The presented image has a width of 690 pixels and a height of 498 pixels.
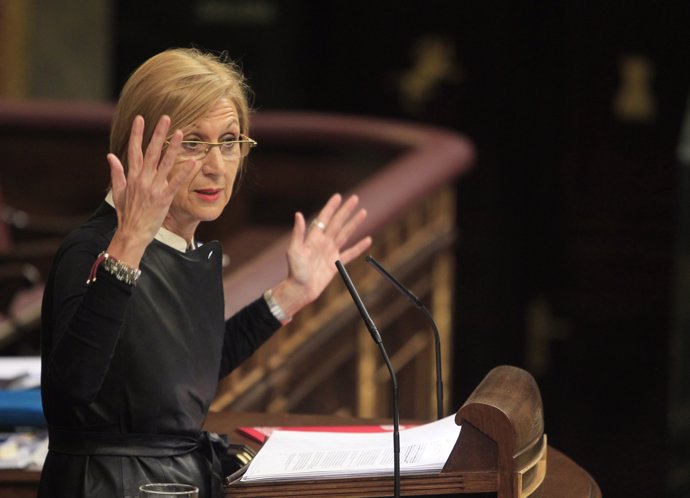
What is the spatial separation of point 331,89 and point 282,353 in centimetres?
390

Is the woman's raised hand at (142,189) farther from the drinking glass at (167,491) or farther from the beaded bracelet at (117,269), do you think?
the drinking glass at (167,491)

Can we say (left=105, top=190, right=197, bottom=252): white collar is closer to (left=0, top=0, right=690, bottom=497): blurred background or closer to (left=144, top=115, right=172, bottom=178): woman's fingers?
(left=144, top=115, right=172, bottom=178): woman's fingers

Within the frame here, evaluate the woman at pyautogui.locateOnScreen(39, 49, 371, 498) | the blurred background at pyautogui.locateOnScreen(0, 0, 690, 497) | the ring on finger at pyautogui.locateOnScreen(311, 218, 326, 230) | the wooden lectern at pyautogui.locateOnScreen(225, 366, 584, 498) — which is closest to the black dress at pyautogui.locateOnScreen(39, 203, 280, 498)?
the woman at pyautogui.locateOnScreen(39, 49, 371, 498)

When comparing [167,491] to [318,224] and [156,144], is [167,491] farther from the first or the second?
[318,224]

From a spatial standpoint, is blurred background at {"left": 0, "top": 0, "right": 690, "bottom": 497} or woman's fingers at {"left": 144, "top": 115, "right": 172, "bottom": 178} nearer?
woman's fingers at {"left": 144, "top": 115, "right": 172, "bottom": 178}

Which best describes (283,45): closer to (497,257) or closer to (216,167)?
(497,257)

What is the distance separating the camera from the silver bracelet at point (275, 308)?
221cm

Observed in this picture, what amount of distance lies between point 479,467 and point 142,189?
0.53 meters

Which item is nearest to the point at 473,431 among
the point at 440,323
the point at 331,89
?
the point at 440,323

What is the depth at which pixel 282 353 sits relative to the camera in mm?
3334

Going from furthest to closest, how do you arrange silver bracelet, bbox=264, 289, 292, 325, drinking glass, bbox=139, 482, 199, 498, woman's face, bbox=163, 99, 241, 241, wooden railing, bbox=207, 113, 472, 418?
1. wooden railing, bbox=207, 113, 472, 418
2. silver bracelet, bbox=264, 289, 292, 325
3. woman's face, bbox=163, 99, 241, 241
4. drinking glass, bbox=139, 482, 199, 498

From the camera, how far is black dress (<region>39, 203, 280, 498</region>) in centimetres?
166

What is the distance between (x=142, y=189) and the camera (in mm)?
1681

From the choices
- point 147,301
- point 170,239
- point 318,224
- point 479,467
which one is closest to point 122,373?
point 147,301
